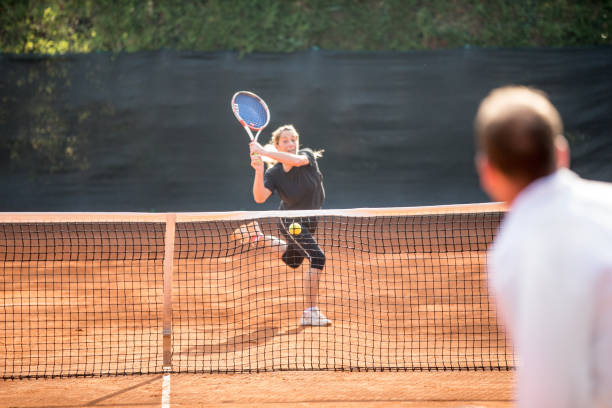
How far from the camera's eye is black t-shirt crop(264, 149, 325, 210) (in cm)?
493

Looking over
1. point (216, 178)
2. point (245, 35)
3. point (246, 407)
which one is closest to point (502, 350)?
point (246, 407)

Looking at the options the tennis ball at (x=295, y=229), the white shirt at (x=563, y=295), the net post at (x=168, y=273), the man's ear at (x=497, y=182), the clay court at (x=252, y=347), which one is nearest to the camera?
the white shirt at (x=563, y=295)

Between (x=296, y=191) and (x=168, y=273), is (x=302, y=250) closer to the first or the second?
(x=296, y=191)

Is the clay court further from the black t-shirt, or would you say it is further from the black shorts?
the black t-shirt

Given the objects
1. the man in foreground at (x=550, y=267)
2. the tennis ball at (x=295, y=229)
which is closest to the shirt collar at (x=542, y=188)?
the man in foreground at (x=550, y=267)

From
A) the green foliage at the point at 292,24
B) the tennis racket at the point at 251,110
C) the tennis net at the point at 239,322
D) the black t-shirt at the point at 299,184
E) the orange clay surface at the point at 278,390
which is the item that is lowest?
the orange clay surface at the point at 278,390

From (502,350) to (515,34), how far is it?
7.19 m

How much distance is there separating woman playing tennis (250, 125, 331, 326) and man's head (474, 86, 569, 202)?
136 inches

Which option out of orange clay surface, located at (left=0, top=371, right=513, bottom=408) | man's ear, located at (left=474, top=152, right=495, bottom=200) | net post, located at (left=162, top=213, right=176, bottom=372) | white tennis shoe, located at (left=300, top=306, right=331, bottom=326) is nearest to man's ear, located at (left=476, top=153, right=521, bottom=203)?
man's ear, located at (left=474, top=152, right=495, bottom=200)

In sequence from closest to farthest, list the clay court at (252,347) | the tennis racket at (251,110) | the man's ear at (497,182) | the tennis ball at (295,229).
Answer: the man's ear at (497,182) → the clay court at (252,347) → the tennis ball at (295,229) → the tennis racket at (251,110)

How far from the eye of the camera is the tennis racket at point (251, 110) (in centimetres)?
538

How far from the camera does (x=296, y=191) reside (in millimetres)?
4926

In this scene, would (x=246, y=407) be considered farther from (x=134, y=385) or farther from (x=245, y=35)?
(x=245, y=35)

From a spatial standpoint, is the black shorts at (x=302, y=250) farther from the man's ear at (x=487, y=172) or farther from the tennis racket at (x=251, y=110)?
the man's ear at (x=487, y=172)
